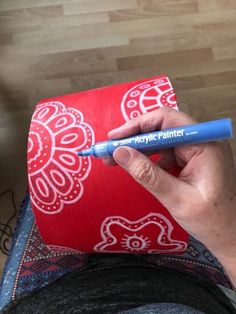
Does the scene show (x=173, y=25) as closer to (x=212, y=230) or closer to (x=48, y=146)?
(x=48, y=146)

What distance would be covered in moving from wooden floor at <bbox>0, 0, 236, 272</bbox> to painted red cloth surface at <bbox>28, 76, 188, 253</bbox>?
489 millimetres

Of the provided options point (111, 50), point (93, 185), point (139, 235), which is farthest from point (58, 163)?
point (111, 50)

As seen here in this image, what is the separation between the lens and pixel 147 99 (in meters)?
0.67

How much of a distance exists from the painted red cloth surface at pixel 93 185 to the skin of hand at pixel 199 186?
0.08m

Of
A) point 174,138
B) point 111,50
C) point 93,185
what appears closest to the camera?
point 174,138

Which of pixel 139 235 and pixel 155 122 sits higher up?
pixel 155 122

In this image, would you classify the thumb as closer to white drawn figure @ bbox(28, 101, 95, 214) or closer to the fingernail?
the fingernail

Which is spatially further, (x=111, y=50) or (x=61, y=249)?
(x=111, y=50)

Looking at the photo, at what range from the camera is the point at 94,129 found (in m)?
0.67

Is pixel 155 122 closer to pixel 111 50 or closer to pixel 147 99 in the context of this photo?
pixel 147 99

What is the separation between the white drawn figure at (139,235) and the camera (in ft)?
2.17

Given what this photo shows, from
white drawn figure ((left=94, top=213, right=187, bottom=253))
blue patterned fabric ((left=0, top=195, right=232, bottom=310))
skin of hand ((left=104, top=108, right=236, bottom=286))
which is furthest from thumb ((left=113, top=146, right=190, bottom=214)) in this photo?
blue patterned fabric ((left=0, top=195, right=232, bottom=310))

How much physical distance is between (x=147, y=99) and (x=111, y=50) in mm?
614

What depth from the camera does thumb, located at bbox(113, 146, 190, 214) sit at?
1.70 feet
